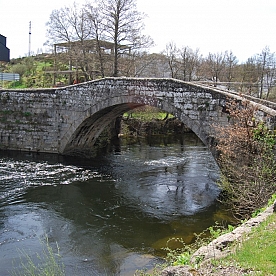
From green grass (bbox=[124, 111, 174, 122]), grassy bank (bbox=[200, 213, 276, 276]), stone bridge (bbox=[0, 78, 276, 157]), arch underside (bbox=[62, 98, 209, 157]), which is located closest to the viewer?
grassy bank (bbox=[200, 213, 276, 276])

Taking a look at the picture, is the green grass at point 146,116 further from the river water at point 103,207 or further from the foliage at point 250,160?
the foliage at point 250,160

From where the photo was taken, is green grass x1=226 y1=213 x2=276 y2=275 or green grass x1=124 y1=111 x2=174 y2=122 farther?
green grass x1=124 y1=111 x2=174 y2=122

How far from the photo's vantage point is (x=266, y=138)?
9.60m

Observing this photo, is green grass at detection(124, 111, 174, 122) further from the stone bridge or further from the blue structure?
the blue structure

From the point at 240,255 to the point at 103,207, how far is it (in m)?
6.92

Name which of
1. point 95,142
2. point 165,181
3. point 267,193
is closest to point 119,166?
point 165,181

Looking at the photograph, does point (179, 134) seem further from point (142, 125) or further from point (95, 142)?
point (95, 142)

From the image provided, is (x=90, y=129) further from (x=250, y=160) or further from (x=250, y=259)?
(x=250, y=259)

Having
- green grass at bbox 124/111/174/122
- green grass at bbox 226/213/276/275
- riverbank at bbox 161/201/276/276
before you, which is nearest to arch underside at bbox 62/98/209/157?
green grass at bbox 124/111/174/122

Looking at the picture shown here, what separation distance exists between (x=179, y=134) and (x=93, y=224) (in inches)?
690

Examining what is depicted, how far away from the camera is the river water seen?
8.06 m

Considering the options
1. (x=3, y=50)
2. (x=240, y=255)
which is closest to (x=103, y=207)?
(x=240, y=255)

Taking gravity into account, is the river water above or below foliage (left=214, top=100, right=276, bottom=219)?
below

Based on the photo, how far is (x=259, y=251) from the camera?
4.79 meters
